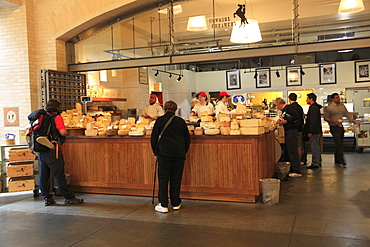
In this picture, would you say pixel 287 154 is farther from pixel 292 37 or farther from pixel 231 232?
pixel 231 232

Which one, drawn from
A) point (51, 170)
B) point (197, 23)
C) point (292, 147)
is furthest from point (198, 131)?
point (197, 23)

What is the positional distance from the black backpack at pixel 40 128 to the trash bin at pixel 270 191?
11.4 feet

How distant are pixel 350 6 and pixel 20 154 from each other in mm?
7349

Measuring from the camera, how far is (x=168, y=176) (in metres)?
5.39

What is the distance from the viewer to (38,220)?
5.24m

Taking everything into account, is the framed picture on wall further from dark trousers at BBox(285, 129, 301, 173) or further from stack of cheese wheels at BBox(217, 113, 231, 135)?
stack of cheese wheels at BBox(217, 113, 231, 135)

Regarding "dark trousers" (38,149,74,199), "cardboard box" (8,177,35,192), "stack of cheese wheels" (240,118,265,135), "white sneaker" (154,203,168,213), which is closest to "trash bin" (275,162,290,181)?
"stack of cheese wheels" (240,118,265,135)

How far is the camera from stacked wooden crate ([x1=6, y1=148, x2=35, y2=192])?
668cm

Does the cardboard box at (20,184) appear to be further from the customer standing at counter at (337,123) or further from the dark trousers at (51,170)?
the customer standing at counter at (337,123)

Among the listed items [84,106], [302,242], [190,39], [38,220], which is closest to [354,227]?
[302,242]

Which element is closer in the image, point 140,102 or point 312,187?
point 312,187

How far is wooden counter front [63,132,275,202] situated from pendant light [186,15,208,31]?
3.09m

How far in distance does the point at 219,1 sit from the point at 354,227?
232 inches

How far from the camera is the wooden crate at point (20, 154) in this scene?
22.2ft
